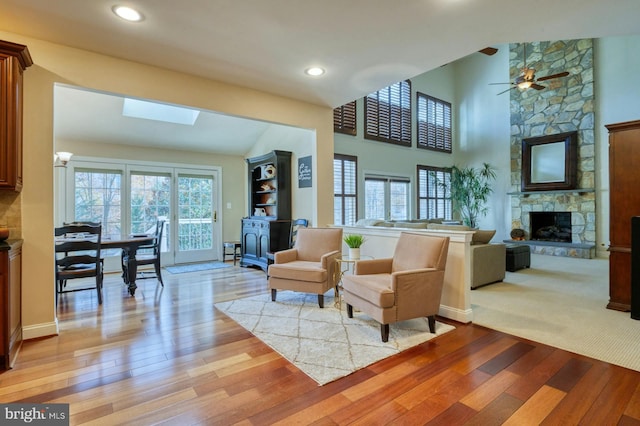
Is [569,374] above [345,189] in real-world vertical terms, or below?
below

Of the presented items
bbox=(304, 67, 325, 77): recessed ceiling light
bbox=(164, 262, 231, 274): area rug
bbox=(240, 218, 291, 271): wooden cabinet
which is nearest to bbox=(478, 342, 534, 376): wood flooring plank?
bbox=(304, 67, 325, 77): recessed ceiling light

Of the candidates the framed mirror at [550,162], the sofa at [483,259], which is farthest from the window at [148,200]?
the framed mirror at [550,162]

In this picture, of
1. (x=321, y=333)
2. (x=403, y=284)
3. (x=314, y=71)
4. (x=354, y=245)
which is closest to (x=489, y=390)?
(x=403, y=284)

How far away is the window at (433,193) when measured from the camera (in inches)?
352

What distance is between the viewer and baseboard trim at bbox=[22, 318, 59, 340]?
109 inches

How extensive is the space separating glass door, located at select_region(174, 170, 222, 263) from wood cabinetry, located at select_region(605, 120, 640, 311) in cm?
647

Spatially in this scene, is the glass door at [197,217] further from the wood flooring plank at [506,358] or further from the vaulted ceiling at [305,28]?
the wood flooring plank at [506,358]

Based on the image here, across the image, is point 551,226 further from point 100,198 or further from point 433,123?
point 100,198

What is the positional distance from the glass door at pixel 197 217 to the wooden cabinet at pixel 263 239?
1182 mm

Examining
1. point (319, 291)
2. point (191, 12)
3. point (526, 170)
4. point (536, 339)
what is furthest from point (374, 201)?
point (191, 12)

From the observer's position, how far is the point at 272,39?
2.88 m

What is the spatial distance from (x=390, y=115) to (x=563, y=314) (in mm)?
6071

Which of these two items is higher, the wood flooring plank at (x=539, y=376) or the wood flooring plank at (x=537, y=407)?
the wood flooring plank at (x=539, y=376)

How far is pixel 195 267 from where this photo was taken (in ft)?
19.9
